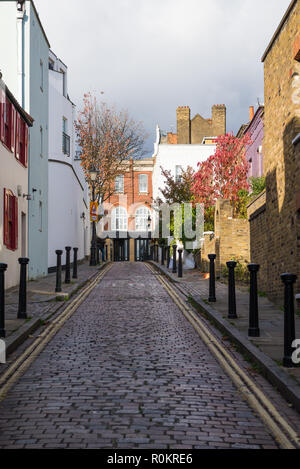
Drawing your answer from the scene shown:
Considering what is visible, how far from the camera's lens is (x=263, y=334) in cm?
829

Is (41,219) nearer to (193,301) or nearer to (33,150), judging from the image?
(33,150)

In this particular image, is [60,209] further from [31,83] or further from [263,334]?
[263,334]

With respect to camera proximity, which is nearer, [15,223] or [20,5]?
[15,223]

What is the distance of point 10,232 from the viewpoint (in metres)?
16.4

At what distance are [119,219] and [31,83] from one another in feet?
131

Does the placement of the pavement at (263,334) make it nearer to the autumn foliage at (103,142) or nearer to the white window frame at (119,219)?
the autumn foliage at (103,142)

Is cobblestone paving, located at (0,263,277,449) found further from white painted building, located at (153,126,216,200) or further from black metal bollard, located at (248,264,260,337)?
white painted building, located at (153,126,216,200)

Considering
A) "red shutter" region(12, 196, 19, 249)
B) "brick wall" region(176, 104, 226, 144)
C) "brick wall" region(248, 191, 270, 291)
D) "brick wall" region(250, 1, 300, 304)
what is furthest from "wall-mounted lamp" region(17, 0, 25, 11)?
"brick wall" region(176, 104, 226, 144)

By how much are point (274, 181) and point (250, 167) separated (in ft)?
51.3

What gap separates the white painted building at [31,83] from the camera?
65.2ft

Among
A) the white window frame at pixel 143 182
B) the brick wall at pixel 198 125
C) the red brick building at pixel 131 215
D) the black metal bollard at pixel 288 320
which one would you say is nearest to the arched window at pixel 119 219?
the red brick building at pixel 131 215

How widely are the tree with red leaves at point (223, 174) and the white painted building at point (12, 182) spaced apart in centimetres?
901

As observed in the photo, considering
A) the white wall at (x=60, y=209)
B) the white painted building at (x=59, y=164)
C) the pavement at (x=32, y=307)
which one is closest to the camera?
the pavement at (x=32, y=307)

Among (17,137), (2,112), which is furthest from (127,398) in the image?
(17,137)
